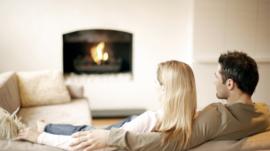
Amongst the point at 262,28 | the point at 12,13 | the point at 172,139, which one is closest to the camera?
the point at 172,139

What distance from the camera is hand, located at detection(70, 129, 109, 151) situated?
1479 mm

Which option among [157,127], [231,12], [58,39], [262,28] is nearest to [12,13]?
[58,39]

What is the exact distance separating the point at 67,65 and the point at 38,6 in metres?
0.84

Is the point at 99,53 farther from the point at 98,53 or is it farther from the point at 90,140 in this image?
the point at 90,140

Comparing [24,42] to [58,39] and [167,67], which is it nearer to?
[58,39]

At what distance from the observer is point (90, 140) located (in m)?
1.49

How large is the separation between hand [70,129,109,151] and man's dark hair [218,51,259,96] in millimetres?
617

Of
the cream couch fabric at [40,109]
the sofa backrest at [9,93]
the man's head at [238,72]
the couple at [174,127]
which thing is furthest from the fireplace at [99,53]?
the couple at [174,127]

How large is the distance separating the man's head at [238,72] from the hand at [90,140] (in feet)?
1.98

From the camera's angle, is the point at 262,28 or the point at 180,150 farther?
the point at 262,28

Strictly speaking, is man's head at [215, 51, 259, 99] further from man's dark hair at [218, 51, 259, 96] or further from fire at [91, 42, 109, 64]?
fire at [91, 42, 109, 64]

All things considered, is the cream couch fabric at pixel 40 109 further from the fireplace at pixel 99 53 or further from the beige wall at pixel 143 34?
the fireplace at pixel 99 53

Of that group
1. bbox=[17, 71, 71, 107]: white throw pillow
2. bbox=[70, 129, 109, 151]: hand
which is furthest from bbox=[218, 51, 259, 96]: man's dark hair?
bbox=[17, 71, 71, 107]: white throw pillow

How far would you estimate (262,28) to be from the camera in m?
4.71
